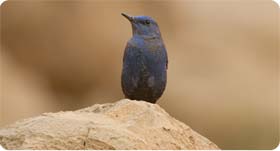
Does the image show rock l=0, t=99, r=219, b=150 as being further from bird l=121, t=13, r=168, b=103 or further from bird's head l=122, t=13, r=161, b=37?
bird's head l=122, t=13, r=161, b=37

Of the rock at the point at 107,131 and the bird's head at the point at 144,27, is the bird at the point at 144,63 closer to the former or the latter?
the bird's head at the point at 144,27

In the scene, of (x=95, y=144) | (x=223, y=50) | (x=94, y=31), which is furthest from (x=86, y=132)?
(x=223, y=50)

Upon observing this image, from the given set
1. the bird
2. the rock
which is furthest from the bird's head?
the rock

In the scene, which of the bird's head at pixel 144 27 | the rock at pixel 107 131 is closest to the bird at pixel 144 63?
the bird's head at pixel 144 27

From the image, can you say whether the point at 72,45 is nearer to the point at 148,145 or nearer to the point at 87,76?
the point at 87,76

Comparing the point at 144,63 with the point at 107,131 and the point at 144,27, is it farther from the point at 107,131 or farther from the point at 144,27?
the point at 107,131

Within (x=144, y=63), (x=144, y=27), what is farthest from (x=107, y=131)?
(x=144, y=27)
